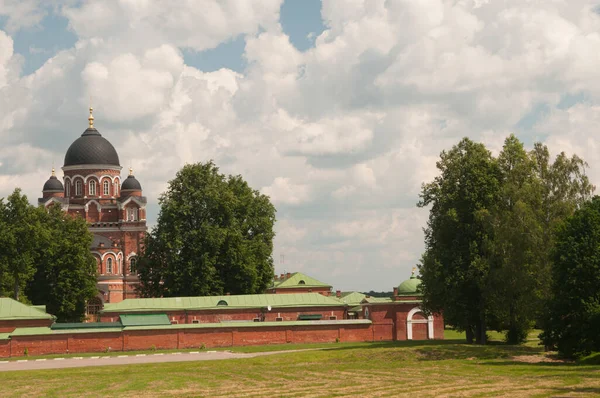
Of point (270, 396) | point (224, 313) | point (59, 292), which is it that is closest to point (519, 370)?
point (270, 396)

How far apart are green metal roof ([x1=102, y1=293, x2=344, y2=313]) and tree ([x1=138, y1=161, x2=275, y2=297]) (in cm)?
450

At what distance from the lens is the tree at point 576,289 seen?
35562 mm

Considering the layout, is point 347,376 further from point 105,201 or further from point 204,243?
point 105,201

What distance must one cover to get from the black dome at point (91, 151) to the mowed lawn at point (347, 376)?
6311 cm

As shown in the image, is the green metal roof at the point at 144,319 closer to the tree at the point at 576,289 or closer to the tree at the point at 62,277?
the tree at the point at 62,277

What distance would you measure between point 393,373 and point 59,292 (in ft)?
134

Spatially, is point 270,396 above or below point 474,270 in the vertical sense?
below

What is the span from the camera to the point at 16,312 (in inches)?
2130

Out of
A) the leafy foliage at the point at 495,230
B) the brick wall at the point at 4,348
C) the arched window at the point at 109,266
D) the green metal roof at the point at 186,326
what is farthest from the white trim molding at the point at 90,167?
the leafy foliage at the point at 495,230

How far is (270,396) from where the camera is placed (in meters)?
26.6

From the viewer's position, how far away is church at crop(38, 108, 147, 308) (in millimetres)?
96125

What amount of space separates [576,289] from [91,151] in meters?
74.4

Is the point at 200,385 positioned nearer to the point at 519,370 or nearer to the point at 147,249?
the point at 519,370

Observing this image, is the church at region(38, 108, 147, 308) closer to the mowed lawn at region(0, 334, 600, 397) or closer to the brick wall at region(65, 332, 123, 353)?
the brick wall at region(65, 332, 123, 353)
